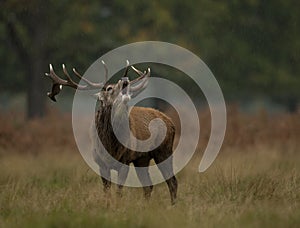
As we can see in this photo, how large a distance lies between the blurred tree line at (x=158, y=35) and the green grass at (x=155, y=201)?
1110cm

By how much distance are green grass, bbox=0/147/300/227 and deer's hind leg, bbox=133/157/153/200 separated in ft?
0.71

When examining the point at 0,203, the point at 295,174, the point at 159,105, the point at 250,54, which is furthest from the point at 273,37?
the point at 0,203

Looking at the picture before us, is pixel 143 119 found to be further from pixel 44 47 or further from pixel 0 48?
pixel 0 48

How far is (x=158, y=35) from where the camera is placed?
2741 cm

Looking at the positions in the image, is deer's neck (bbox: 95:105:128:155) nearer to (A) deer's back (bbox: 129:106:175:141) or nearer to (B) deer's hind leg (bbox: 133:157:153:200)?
(A) deer's back (bbox: 129:106:175:141)

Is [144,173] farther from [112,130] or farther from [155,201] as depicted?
[155,201]

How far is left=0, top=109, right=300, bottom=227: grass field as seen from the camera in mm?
7793

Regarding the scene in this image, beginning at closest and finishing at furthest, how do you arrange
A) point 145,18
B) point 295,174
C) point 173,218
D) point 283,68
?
point 173,218
point 295,174
point 145,18
point 283,68

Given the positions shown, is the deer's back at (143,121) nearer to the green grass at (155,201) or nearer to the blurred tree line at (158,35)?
the green grass at (155,201)

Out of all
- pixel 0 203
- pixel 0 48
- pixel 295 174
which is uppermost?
pixel 0 48

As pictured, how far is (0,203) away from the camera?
9242 millimetres

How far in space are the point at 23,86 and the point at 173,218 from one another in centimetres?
2157

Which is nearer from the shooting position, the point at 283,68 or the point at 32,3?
the point at 32,3

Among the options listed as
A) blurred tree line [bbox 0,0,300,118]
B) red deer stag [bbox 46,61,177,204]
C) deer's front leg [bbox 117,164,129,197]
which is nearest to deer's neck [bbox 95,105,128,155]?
red deer stag [bbox 46,61,177,204]
